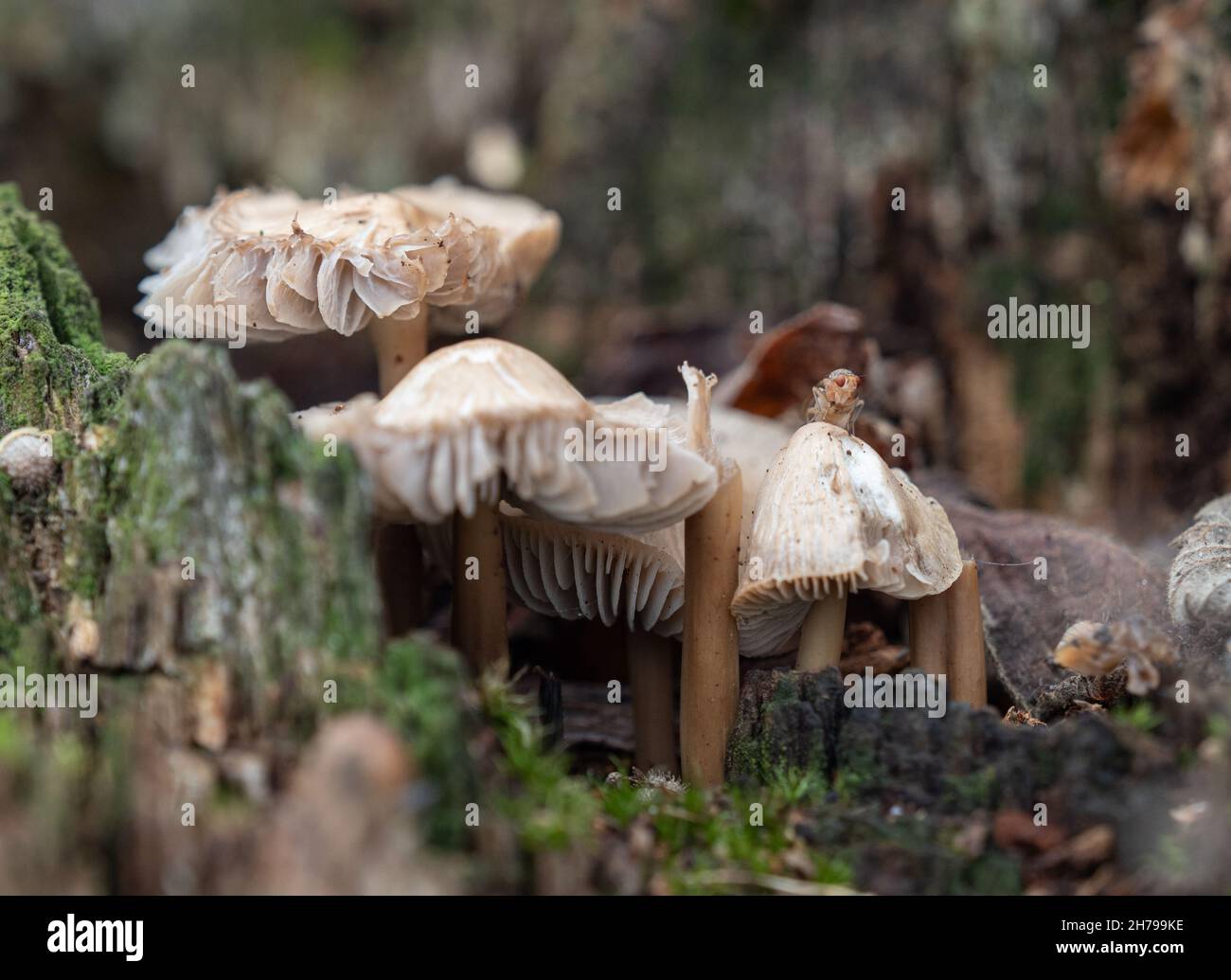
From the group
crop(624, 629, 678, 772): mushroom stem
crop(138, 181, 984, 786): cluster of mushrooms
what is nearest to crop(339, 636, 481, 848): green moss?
crop(138, 181, 984, 786): cluster of mushrooms

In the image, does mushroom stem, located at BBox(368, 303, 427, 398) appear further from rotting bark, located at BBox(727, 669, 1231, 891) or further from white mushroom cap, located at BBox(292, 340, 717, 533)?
rotting bark, located at BBox(727, 669, 1231, 891)

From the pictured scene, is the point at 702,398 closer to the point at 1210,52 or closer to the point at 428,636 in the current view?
the point at 428,636

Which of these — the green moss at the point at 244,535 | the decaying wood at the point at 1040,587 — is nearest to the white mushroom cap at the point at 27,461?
the green moss at the point at 244,535

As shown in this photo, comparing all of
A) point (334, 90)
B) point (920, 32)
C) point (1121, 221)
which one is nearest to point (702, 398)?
point (1121, 221)

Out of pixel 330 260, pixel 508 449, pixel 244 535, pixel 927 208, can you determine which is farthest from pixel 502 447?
pixel 927 208

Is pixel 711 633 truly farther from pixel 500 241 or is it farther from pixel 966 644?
pixel 500 241
